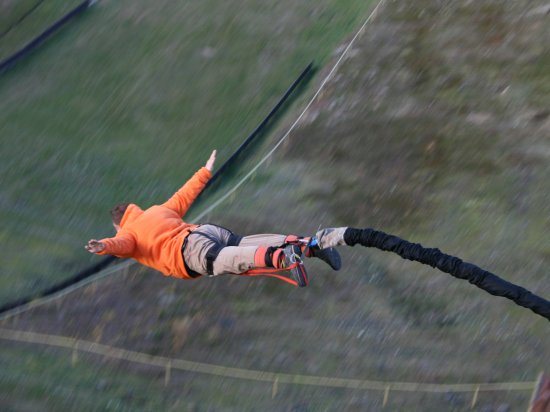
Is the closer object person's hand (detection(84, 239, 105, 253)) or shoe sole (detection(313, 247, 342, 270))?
person's hand (detection(84, 239, 105, 253))

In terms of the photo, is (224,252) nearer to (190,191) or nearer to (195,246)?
(195,246)

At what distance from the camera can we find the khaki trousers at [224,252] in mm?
7023

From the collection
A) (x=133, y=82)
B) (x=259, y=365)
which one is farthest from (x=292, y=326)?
(x=133, y=82)

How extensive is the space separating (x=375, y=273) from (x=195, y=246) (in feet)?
7.57

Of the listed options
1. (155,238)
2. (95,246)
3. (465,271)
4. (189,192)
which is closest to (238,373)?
(155,238)

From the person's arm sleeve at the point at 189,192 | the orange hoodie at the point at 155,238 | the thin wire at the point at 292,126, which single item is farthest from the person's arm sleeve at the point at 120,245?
the thin wire at the point at 292,126

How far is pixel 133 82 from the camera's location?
38.1 ft

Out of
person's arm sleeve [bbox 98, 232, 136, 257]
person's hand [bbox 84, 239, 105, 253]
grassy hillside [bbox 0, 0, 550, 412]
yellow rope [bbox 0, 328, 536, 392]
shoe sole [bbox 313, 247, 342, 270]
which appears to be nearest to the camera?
person's hand [bbox 84, 239, 105, 253]

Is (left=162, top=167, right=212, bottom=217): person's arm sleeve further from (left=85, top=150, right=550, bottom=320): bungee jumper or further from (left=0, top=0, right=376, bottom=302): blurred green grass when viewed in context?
(left=0, top=0, right=376, bottom=302): blurred green grass

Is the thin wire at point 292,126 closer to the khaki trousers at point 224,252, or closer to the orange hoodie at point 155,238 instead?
the orange hoodie at point 155,238

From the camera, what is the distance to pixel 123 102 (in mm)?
11320

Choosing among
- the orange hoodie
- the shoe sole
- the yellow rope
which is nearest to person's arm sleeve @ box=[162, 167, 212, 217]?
the orange hoodie

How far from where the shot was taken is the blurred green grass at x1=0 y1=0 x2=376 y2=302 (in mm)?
9523

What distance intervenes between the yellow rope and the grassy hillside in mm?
76
